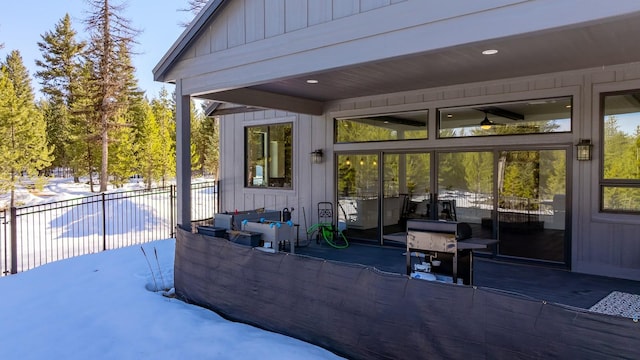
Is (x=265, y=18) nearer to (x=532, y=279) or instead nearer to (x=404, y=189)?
(x=404, y=189)

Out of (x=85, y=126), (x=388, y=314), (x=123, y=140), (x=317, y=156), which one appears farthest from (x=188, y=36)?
(x=85, y=126)

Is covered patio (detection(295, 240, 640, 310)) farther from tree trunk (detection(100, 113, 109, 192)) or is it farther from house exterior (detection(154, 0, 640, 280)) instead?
tree trunk (detection(100, 113, 109, 192))

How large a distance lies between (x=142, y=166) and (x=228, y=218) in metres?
20.6

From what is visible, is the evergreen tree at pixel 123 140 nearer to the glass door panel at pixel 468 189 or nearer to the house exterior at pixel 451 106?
the house exterior at pixel 451 106

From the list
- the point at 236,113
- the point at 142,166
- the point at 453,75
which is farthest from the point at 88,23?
the point at 453,75

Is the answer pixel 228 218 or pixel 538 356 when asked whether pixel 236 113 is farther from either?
pixel 538 356

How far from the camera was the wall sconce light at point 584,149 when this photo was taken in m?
5.65

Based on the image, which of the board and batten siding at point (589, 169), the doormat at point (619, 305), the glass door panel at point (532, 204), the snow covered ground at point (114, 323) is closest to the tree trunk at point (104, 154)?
the snow covered ground at point (114, 323)

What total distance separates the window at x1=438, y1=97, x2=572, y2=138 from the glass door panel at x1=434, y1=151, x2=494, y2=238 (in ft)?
1.32

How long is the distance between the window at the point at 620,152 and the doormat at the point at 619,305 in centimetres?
134

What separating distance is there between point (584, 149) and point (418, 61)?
2642 mm

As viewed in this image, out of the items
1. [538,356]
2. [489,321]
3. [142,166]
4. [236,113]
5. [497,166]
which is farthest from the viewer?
[142,166]

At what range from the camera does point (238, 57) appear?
A: 533cm

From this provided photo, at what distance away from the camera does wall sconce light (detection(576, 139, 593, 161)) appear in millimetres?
5651
